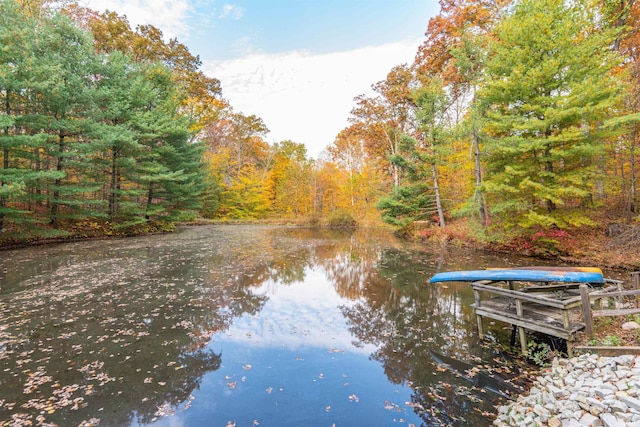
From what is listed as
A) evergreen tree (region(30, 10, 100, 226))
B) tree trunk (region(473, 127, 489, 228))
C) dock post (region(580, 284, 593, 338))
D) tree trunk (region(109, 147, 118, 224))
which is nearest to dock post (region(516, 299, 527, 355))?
dock post (region(580, 284, 593, 338))

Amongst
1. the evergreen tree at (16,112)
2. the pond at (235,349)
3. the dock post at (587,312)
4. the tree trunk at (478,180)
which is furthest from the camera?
the tree trunk at (478,180)

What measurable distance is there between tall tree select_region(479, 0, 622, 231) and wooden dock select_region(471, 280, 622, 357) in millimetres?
5920

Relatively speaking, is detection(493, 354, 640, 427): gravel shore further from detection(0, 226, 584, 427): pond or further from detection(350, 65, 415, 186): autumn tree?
detection(350, 65, 415, 186): autumn tree

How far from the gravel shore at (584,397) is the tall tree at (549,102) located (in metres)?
8.11

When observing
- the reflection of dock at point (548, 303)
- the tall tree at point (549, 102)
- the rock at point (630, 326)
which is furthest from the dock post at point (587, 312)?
the tall tree at point (549, 102)

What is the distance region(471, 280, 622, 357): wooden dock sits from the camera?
3994 mm

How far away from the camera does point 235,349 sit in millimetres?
4848

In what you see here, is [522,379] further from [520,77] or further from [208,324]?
[520,77]

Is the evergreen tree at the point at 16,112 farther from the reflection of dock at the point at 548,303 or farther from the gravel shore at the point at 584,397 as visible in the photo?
the gravel shore at the point at 584,397

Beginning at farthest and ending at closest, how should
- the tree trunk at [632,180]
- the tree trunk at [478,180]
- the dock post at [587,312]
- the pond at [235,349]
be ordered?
1. the tree trunk at [478,180]
2. the tree trunk at [632,180]
3. the dock post at [587,312]
4. the pond at [235,349]

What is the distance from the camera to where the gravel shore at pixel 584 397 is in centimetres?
241

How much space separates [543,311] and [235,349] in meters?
5.25

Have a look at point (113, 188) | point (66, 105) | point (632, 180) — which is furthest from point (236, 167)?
point (632, 180)

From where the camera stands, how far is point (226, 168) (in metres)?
34.8
